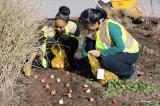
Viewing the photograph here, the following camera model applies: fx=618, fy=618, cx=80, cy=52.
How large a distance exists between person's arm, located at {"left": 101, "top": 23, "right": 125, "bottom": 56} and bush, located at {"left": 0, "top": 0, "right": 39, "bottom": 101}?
34.2 inches

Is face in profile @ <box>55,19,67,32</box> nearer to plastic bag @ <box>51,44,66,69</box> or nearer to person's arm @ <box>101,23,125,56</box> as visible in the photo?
plastic bag @ <box>51,44,66,69</box>

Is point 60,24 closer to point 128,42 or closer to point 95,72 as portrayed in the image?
point 95,72

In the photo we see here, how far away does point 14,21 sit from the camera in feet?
22.6

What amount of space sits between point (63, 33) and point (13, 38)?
3.50ft

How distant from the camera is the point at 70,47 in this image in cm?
784

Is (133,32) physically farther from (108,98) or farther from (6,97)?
(6,97)

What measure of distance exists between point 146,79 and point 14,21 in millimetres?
1707

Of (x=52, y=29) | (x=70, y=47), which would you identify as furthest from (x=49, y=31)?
(x=70, y=47)

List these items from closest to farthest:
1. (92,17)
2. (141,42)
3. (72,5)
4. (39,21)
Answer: (92,17) < (39,21) < (141,42) < (72,5)

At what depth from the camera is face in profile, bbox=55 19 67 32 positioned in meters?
7.54

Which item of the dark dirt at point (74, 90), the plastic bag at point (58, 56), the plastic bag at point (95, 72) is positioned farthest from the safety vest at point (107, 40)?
the plastic bag at point (58, 56)

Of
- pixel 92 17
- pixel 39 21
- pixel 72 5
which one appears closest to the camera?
pixel 92 17

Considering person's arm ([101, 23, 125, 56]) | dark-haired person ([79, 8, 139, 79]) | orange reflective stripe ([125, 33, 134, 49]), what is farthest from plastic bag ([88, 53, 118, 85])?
orange reflective stripe ([125, 33, 134, 49])

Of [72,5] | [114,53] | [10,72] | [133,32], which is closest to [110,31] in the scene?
[114,53]
